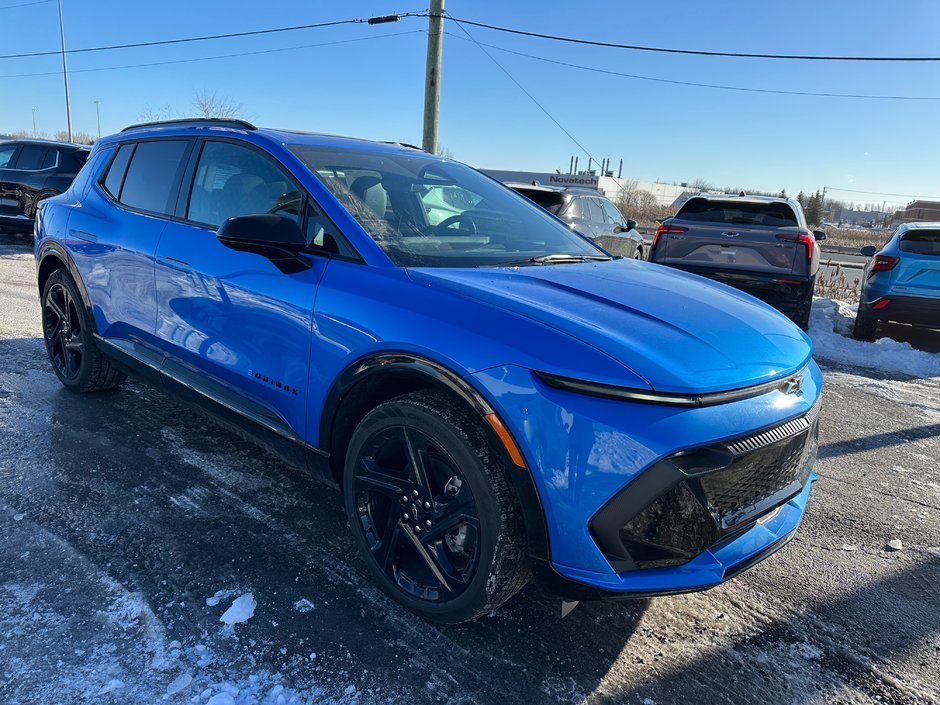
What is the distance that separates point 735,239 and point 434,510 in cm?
585

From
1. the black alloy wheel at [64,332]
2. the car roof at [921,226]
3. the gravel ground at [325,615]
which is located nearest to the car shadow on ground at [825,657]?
the gravel ground at [325,615]

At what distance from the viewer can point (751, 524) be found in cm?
204

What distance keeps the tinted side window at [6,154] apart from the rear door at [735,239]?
1235 cm

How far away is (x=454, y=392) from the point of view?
2.02m

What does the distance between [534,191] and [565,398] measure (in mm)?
7584

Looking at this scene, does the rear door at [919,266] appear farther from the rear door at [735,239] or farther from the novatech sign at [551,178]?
the novatech sign at [551,178]

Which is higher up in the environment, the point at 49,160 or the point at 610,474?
the point at 49,160

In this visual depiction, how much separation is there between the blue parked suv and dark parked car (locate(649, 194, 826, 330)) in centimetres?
81

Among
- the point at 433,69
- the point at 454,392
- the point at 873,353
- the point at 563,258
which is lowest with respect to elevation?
the point at 873,353

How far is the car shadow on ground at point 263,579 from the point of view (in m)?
2.04

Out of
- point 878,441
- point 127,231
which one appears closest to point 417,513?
point 127,231

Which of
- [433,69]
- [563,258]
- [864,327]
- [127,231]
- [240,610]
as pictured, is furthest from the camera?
A: [433,69]

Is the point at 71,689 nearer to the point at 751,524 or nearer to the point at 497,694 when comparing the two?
the point at 497,694

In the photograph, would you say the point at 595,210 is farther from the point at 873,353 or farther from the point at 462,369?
the point at 462,369
